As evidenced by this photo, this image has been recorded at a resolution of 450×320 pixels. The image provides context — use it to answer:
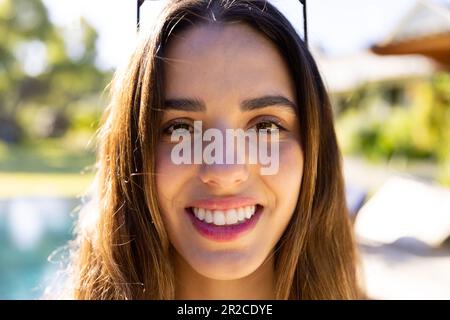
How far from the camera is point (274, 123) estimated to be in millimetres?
1177

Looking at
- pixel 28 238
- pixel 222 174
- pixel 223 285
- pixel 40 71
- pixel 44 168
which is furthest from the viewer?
pixel 40 71

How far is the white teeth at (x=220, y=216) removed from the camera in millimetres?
1118

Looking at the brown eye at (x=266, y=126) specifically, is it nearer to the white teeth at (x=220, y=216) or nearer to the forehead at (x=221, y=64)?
the forehead at (x=221, y=64)

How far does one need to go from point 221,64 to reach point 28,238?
7.79 metres

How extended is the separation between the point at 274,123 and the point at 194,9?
1.04 ft

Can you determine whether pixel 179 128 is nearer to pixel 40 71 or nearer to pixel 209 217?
pixel 209 217

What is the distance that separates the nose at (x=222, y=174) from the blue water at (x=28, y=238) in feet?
15.7

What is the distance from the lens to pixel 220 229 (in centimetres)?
112

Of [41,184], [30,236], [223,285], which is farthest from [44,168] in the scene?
[223,285]

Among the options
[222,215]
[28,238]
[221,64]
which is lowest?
[222,215]

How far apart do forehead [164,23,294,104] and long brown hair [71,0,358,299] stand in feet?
0.08

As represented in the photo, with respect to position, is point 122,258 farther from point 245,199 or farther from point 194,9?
point 194,9

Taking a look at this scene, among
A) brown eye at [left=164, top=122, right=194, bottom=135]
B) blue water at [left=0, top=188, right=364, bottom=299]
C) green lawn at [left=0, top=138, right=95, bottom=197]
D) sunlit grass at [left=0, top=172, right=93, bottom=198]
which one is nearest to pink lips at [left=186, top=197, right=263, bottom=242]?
brown eye at [left=164, top=122, right=194, bottom=135]

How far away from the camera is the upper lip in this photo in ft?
3.66
